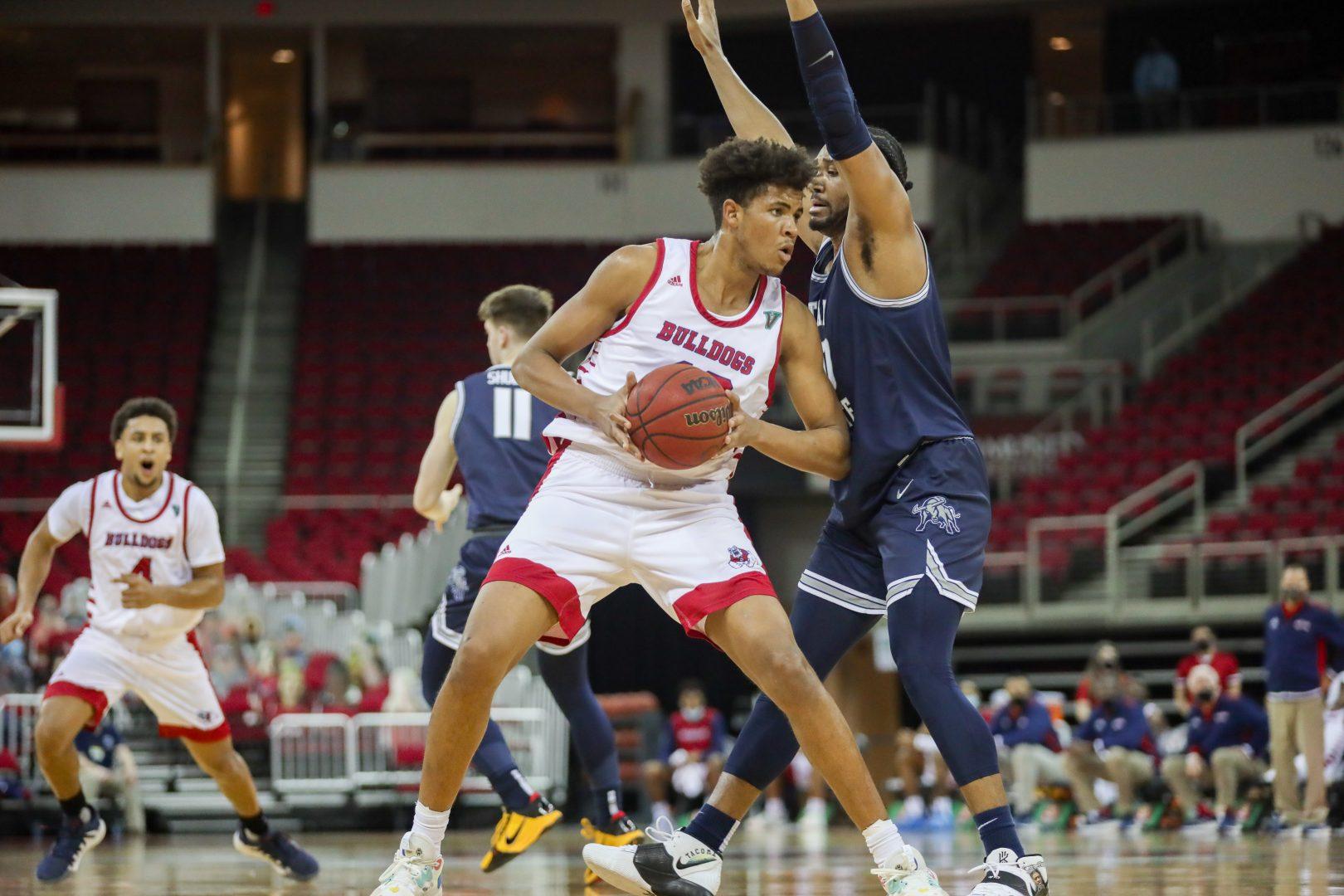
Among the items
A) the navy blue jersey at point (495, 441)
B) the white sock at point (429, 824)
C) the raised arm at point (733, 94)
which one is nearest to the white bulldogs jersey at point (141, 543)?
the navy blue jersey at point (495, 441)

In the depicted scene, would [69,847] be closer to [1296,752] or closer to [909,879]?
[909,879]

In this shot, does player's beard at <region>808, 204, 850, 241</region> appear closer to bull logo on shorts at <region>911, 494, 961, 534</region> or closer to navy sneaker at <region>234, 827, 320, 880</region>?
bull logo on shorts at <region>911, 494, 961, 534</region>

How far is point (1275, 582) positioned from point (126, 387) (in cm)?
1441

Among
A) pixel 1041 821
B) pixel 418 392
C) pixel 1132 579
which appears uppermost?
pixel 418 392

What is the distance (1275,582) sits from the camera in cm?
1697

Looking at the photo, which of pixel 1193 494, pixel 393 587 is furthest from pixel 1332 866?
pixel 1193 494

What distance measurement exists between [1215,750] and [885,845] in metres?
9.54

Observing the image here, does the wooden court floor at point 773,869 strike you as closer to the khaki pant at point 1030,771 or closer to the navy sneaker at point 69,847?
the navy sneaker at point 69,847

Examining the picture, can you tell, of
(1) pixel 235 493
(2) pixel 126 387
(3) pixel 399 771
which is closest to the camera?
(3) pixel 399 771

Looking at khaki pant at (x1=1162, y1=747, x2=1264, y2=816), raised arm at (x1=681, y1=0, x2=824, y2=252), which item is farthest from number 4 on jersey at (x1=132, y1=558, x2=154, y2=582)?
khaki pant at (x1=1162, y1=747, x2=1264, y2=816)

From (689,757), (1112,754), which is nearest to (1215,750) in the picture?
(1112,754)

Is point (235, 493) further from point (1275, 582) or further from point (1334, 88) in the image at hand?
point (1334, 88)

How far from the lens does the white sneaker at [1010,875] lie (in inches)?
190

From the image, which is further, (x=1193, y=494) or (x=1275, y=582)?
(x=1193, y=494)
